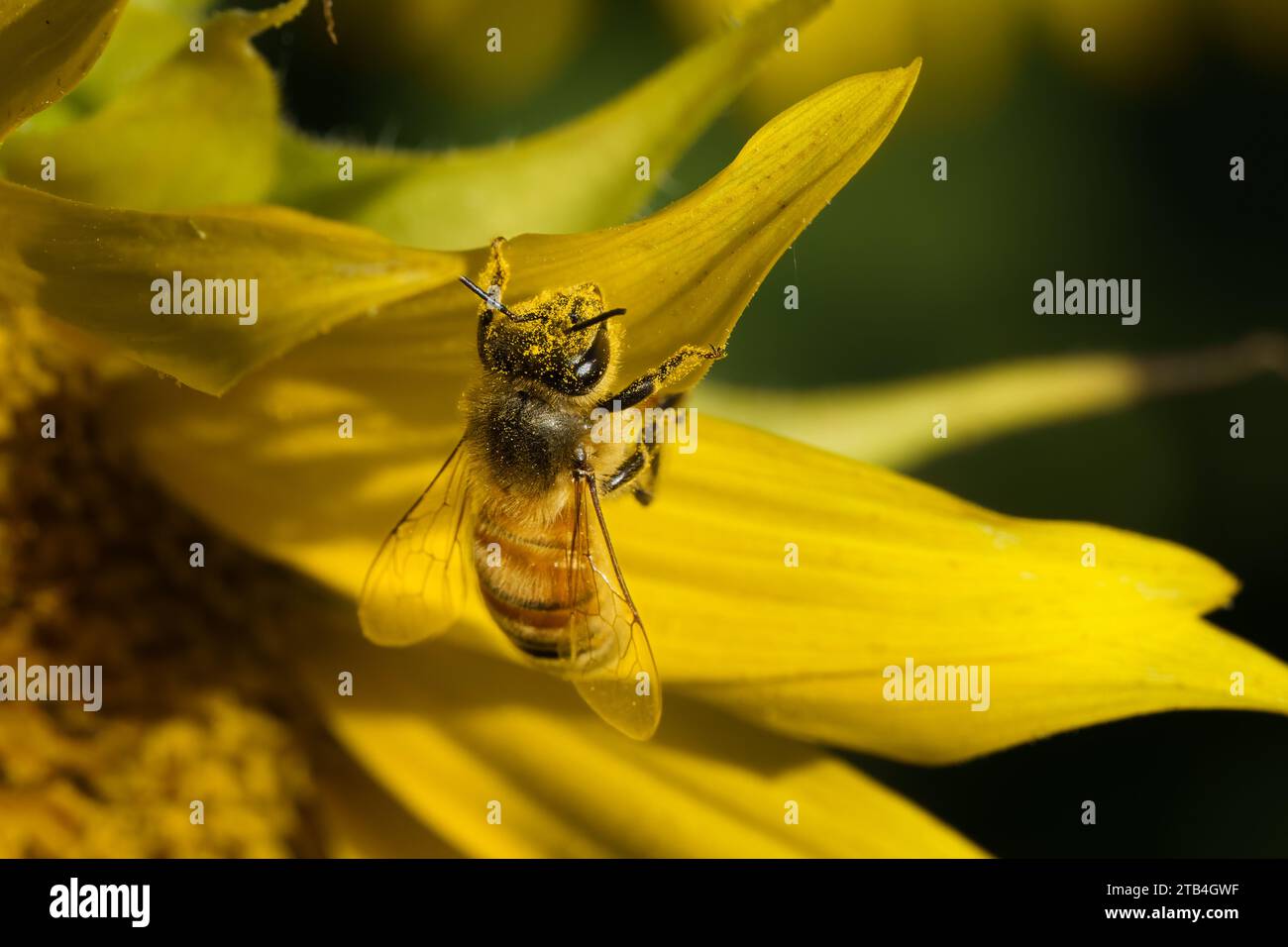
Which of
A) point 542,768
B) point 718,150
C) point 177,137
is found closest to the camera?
point 177,137

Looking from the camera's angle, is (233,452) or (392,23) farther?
(392,23)

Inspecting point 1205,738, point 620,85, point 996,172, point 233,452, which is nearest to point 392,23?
point 620,85

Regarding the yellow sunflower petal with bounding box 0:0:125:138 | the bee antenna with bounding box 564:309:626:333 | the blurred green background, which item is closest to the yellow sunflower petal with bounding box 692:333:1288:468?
the bee antenna with bounding box 564:309:626:333

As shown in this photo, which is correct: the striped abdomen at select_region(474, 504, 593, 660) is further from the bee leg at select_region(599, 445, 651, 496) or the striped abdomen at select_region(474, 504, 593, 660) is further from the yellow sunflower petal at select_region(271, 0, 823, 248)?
the yellow sunflower petal at select_region(271, 0, 823, 248)

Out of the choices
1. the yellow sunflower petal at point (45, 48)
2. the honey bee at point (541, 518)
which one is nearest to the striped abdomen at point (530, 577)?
the honey bee at point (541, 518)

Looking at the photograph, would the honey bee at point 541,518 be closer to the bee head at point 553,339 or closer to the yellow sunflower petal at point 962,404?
the bee head at point 553,339

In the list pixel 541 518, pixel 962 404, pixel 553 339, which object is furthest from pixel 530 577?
pixel 962 404
